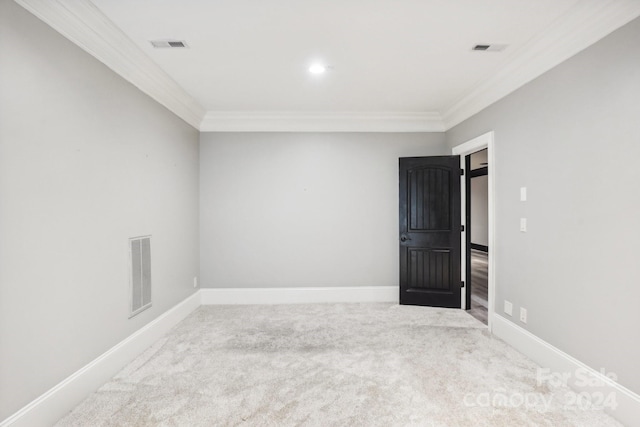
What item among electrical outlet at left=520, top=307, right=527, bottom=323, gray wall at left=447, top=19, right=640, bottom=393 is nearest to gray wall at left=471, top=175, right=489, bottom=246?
gray wall at left=447, top=19, right=640, bottom=393

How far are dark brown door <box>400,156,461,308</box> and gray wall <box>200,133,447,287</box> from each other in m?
0.25

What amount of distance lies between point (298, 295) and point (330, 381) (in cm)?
216

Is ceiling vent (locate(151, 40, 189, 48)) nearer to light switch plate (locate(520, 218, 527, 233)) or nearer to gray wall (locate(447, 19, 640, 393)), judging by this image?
gray wall (locate(447, 19, 640, 393))

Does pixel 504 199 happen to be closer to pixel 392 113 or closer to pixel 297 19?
pixel 392 113

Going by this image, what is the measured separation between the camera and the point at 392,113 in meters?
4.30

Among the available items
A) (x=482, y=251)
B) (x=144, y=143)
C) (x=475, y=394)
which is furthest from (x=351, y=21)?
(x=482, y=251)

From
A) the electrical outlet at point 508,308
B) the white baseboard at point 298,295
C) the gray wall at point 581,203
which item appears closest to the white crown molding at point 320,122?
the gray wall at point 581,203

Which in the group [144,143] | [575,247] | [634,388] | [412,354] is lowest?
[412,354]

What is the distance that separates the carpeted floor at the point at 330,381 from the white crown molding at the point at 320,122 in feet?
8.47

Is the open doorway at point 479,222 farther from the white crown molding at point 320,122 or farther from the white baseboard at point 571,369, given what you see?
the white crown molding at point 320,122

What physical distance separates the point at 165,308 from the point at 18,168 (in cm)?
210

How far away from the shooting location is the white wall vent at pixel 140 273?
2.79m

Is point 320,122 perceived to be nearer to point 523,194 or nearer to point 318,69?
point 318,69

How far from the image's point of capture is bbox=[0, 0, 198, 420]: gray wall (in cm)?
168
